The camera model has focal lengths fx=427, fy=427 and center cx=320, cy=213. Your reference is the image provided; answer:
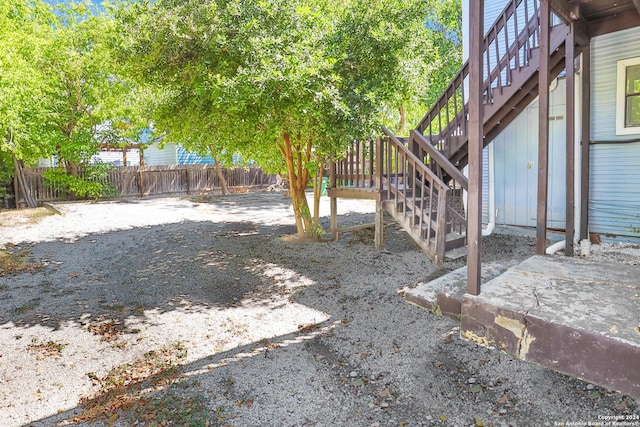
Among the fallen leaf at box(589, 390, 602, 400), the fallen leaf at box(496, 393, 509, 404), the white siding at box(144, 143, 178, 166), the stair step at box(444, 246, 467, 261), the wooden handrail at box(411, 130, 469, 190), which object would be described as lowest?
the fallen leaf at box(496, 393, 509, 404)

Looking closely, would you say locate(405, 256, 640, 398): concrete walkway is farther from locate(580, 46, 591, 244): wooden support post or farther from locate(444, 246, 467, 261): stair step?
locate(580, 46, 591, 244): wooden support post

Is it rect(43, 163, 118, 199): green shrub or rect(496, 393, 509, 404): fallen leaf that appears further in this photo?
rect(43, 163, 118, 199): green shrub

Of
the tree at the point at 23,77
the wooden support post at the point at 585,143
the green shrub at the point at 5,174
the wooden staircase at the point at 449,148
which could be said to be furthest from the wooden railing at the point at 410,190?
the green shrub at the point at 5,174

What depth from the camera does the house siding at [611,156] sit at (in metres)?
6.22

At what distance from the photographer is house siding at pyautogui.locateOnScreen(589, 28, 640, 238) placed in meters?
6.22

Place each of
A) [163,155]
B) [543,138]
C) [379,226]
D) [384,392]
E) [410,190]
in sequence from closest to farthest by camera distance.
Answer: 1. [384,392]
2. [543,138]
3. [410,190]
4. [379,226]
5. [163,155]

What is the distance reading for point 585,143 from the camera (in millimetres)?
6191

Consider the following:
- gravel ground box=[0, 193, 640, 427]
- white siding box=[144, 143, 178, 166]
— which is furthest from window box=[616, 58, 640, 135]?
white siding box=[144, 143, 178, 166]

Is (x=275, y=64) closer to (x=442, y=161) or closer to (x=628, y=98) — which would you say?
(x=442, y=161)

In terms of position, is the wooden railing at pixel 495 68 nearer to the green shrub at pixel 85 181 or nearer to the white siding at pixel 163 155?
the green shrub at pixel 85 181

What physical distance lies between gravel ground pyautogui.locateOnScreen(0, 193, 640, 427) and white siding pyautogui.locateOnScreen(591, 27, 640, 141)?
1754 millimetres

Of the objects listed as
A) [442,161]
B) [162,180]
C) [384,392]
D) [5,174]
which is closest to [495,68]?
[442,161]

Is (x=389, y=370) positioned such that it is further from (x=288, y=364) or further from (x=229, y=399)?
(x=229, y=399)

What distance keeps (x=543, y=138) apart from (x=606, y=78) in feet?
11.1
